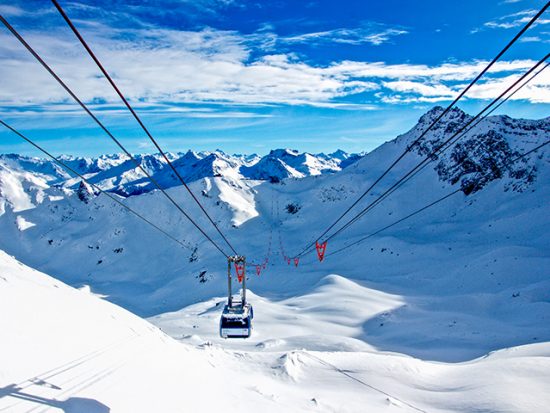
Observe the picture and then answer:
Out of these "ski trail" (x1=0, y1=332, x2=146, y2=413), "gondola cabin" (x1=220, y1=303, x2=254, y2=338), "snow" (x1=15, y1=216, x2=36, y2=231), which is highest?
"snow" (x1=15, y1=216, x2=36, y2=231)

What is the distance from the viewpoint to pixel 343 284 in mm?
60719

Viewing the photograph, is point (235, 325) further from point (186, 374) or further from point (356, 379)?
point (356, 379)

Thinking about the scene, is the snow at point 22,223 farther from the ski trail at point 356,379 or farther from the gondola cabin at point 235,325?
the ski trail at point 356,379

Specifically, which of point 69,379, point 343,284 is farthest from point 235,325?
point 343,284

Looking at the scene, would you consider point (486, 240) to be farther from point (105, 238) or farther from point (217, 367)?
point (105, 238)

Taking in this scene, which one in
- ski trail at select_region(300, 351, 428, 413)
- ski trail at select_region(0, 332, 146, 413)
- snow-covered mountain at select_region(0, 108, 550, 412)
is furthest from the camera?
ski trail at select_region(300, 351, 428, 413)

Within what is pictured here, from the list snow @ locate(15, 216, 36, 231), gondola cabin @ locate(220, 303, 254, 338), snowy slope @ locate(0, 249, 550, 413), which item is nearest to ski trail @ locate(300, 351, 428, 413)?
snowy slope @ locate(0, 249, 550, 413)

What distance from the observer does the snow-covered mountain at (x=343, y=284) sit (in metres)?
19.6

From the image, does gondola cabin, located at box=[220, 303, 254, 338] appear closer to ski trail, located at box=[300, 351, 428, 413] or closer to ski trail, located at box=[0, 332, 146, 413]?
ski trail, located at box=[300, 351, 428, 413]

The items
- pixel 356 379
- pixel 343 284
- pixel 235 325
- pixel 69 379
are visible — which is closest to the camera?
pixel 69 379

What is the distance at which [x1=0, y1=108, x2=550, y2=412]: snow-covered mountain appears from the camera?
19578 millimetres

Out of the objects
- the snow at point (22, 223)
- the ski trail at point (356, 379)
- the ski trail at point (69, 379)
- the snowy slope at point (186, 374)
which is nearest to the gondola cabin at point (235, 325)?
the snowy slope at point (186, 374)

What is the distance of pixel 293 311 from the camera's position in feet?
174

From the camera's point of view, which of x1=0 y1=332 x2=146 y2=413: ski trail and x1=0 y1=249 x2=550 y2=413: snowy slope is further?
x1=0 y1=249 x2=550 y2=413: snowy slope
